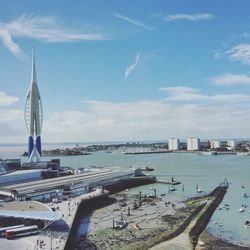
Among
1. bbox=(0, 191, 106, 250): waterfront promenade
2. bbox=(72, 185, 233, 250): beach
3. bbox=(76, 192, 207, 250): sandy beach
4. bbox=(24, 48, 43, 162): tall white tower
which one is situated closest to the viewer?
bbox=(0, 191, 106, 250): waterfront promenade

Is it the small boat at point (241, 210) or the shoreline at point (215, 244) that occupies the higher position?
the small boat at point (241, 210)

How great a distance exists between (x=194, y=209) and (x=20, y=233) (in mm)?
21106

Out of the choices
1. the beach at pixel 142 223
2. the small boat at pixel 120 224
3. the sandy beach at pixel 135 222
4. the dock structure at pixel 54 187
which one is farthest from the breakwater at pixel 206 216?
the dock structure at pixel 54 187

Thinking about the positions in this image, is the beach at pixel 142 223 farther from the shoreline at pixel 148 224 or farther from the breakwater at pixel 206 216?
the breakwater at pixel 206 216

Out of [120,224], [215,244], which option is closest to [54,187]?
[120,224]

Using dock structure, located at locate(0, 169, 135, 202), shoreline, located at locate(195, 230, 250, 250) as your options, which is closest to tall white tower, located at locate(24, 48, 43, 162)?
dock structure, located at locate(0, 169, 135, 202)

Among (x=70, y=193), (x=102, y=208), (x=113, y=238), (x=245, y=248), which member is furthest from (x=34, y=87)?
(x=245, y=248)

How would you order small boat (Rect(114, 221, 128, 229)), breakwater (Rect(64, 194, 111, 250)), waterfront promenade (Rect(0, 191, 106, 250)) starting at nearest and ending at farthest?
waterfront promenade (Rect(0, 191, 106, 250))
breakwater (Rect(64, 194, 111, 250))
small boat (Rect(114, 221, 128, 229))

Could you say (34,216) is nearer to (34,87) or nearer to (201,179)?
(201,179)

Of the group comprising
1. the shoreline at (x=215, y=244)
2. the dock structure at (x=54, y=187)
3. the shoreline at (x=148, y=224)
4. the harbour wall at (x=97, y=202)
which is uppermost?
the dock structure at (x=54, y=187)

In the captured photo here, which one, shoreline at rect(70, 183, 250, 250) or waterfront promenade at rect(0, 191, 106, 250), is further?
shoreline at rect(70, 183, 250, 250)

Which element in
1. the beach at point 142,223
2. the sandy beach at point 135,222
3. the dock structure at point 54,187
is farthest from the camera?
the dock structure at point 54,187

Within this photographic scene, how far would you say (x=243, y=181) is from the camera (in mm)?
69562

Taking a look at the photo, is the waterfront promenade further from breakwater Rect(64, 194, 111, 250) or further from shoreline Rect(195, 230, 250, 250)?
shoreline Rect(195, 230, 250, 250)
